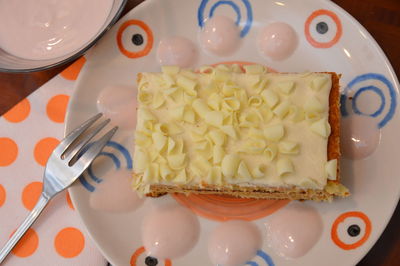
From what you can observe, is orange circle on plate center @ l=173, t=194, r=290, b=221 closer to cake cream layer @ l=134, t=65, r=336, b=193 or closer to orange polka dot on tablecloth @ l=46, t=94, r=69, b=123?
cake cream layer @ l=134, t=65, r=336, b=193

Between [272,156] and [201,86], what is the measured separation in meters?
0.35

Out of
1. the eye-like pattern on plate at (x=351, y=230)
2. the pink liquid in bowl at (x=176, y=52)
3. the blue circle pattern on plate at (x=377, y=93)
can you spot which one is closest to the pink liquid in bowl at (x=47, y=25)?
the pink liquid in bowl at (x=176, y=52)

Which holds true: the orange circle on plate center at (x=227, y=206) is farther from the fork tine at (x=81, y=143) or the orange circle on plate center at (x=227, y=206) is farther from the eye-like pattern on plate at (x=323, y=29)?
the eye-like pattern on plate at (x=323, y=29)

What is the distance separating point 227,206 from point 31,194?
0.77 metres

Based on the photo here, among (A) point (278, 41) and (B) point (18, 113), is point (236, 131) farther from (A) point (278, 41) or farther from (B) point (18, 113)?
(B) point (18, 113)

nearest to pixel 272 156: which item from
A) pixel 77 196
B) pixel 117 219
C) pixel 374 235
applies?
pixel 374 235

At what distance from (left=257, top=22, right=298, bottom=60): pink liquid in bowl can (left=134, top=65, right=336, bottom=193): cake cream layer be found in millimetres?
195

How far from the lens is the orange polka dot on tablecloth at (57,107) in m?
1.58

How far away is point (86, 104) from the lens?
148cm

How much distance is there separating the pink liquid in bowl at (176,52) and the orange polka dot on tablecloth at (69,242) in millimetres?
737

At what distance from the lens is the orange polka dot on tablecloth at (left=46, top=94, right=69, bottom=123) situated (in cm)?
158

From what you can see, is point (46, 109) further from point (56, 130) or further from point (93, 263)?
point (93, 263)

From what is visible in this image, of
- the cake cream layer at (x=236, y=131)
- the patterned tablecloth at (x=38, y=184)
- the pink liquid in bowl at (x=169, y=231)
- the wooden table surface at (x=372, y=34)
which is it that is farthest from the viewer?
the wooden table surface at (x=372, y=34)

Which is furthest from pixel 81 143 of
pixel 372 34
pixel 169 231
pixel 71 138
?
pixel 372 34
